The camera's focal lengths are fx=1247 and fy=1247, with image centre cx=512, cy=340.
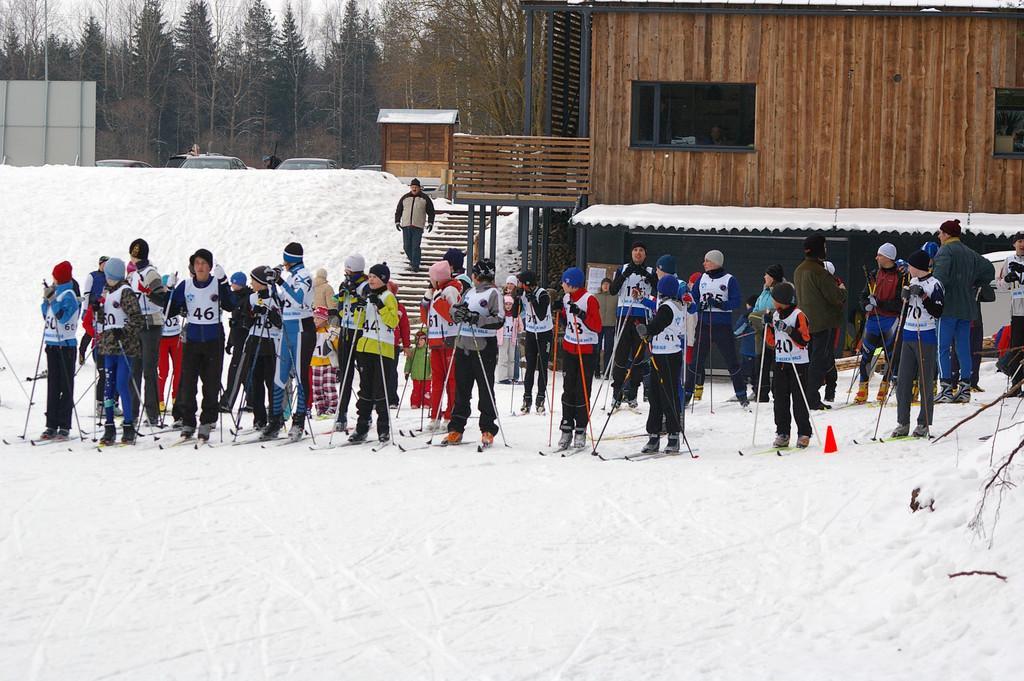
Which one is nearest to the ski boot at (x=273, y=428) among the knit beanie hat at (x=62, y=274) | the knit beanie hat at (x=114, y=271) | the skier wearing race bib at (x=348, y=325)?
the skier wearing race bib at (x=348, y=325)

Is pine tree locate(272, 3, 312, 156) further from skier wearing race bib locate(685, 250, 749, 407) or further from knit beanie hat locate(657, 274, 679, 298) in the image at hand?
knit beanie hat locate(657, 274, 679, 298)

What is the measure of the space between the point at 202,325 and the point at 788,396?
5654mm

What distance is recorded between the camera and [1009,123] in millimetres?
22672

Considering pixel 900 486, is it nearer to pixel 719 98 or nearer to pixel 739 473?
pixel 739 473

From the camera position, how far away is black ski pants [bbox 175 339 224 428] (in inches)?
479

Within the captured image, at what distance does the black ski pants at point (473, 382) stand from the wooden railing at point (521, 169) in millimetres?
11285

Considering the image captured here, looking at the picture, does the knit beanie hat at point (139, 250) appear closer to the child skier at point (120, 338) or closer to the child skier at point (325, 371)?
the child skier at point (120, 338)

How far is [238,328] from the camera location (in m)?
13.5

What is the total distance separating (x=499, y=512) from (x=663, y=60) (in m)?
15.4

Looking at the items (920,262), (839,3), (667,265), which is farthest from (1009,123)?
(920,262)

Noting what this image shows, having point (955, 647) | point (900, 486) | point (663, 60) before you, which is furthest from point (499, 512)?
point (663, 60)

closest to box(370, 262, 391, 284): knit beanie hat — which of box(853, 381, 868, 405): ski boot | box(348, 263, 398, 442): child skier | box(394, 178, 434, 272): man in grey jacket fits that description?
box(348, 263, 398, 442): child skier

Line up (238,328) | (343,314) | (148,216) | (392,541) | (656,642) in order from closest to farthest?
(656,642) < (392,541) < (343,314) < (238,328) < (148,216)

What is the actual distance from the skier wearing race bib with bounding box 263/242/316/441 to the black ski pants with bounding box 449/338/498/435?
1.55 meters
